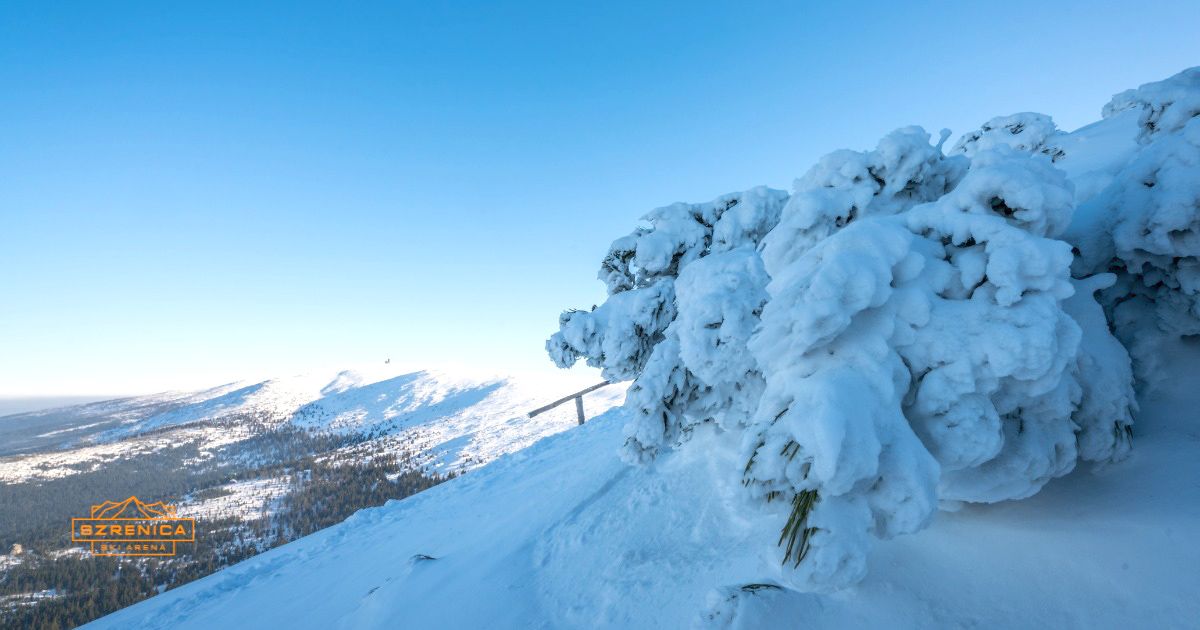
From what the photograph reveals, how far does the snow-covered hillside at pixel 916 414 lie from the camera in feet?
8.46

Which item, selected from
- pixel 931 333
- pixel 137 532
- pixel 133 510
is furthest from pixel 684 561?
pixel 133 510

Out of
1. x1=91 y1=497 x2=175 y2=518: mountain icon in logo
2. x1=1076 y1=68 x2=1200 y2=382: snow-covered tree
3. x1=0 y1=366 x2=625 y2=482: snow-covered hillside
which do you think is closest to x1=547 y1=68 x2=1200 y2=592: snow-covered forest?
x1=1076 y1=68 x2=1200 y2=382: snow-covered tree

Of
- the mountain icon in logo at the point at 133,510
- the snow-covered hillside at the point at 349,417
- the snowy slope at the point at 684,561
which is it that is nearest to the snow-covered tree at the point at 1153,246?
the snowy slope at the point at 684,561

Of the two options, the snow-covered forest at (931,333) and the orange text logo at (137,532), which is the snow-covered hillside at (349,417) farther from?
the snow-covered forest at (931,333)

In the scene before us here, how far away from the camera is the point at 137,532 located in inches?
791

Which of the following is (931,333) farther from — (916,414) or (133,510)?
(133,510)

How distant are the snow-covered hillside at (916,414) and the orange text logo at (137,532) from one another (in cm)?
1845

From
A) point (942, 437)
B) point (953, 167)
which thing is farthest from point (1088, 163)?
point (942, 437)

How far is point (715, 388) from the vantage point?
206 inches

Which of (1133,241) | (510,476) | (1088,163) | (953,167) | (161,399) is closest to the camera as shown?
(1133,241)

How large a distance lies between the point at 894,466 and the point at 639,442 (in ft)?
10.3

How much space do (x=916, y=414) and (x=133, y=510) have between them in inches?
1501

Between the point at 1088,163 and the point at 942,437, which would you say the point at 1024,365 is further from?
the point at 1088,163

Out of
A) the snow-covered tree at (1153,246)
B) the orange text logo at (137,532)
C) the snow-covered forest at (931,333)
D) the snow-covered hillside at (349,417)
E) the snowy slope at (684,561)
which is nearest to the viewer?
the snow-covered forest at (931,333)
